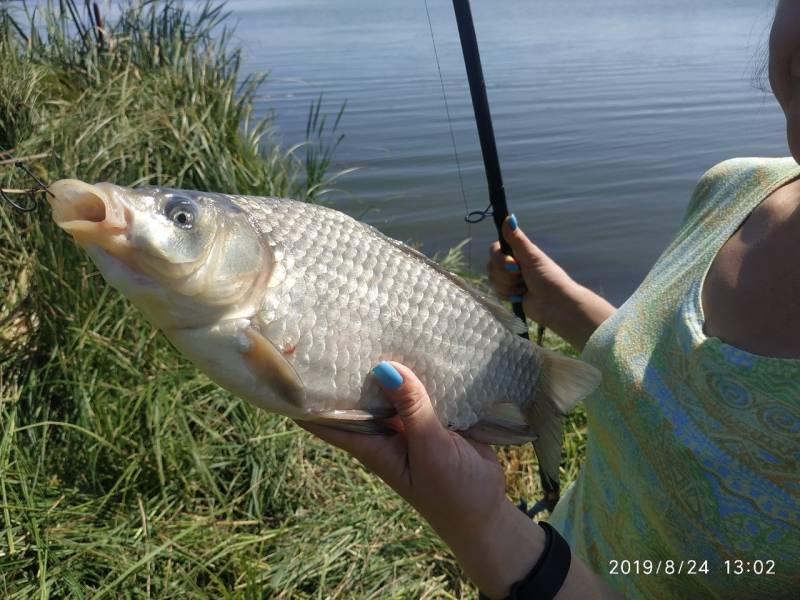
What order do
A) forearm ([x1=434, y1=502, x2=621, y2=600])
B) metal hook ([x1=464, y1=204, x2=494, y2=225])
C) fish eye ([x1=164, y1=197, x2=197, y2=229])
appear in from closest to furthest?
fish eye ([x1=164, y1=197, x2=197, y2=229]) < forearm ([x1=434, y1=502, x2=621, y2=600]) < metal hook ([x1=464, y1=204, x2=494, y2=225])

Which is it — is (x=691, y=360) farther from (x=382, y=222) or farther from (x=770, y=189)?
(x=382, y=222)

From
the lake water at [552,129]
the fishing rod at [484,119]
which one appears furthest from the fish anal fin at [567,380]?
the lake water at [552,129]

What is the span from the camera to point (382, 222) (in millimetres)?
7156

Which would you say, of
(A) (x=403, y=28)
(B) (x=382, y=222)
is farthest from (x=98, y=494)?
(A) (x=403, y=28)

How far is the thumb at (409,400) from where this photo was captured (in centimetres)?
127

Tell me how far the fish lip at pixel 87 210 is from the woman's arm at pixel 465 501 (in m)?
0.50

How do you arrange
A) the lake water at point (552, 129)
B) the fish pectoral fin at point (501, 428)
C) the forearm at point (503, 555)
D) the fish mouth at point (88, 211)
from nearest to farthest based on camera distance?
the fish mouth at point (88, 211)
the forearm at point (503, 555)
the fish pectoral fin at point (501, 428)
the lake water at point (552, 129)

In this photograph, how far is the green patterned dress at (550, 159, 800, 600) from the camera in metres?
1.22

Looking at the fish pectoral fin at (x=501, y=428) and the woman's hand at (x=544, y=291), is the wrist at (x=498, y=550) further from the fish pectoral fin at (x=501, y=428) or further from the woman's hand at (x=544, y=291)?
the woman's hand at (x=544, y=291)

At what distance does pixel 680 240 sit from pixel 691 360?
45 cm

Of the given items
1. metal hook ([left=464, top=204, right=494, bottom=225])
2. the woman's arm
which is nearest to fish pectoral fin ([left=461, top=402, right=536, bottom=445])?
the woman's arm

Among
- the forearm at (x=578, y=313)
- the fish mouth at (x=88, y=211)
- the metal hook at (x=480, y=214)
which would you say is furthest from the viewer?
the metal hook at (x=480, y=214)

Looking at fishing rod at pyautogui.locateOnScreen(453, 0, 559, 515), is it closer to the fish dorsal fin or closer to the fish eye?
the fish dorsal fin

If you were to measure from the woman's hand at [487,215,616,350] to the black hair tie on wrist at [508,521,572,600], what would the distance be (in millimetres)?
894
